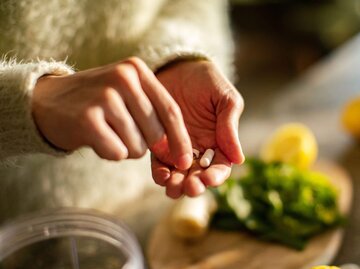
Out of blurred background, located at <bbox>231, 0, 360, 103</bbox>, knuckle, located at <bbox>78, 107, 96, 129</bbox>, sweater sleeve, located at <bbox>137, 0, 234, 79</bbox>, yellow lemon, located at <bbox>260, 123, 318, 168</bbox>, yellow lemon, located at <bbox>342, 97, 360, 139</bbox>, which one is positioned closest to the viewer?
knuckle, located at <bbox>78, 107, 96, 129</bbox>

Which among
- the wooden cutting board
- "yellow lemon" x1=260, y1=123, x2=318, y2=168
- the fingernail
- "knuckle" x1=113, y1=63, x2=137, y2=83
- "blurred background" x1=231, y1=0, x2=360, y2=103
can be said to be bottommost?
"blurred background" x1=231, y1=0, x2=360, y2=103

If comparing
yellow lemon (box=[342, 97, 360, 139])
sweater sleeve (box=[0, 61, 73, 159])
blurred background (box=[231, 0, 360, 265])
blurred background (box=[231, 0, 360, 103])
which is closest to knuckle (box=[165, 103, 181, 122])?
sweater sleeve (box=[0, 61, 73, 159])

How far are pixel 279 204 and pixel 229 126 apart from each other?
11.8 inches

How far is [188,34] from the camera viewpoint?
0.81 meters

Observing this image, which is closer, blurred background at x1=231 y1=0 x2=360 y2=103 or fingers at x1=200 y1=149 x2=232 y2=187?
fingers at x1=200 y1=149 x2=232 y2=187

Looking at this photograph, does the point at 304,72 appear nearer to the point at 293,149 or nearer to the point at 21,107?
the point at 293,149

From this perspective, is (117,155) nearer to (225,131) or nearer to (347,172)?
(225,131)

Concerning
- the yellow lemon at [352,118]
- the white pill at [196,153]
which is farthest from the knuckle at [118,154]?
the yellow lemon at [352,118]

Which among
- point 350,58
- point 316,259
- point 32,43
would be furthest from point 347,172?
point 32,43

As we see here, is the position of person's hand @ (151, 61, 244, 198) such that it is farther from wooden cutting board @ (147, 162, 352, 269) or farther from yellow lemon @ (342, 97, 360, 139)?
yellow lemon @ (342, 97, 360, 139)

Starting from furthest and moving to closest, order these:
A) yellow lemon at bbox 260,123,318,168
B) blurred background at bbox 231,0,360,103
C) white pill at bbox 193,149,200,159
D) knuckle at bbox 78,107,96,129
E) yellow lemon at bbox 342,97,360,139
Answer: blurred background at bbox 231,0,360,103 → yellow lemon at bbox 342,97,360,139 → yellow lemon at bbox 260,123,318,168 → white pill at bbox 193,149,200,159 → knuckle at bbox 78,107,96,129

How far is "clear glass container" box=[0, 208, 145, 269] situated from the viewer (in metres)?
0.77

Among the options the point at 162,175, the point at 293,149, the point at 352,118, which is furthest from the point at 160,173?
the point at 352,118

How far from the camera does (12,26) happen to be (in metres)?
0.68
